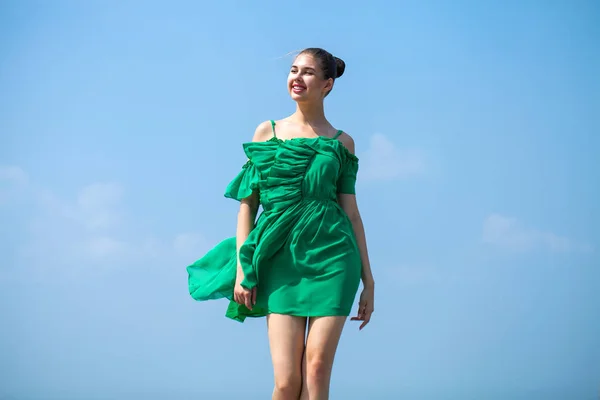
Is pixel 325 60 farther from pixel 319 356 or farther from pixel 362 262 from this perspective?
pixel 319 356

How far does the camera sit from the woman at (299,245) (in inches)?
138

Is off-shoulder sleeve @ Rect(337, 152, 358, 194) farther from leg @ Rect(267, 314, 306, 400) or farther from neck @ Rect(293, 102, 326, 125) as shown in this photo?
leg @ Rect(267, 314, 306, 400)

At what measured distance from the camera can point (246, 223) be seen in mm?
3738

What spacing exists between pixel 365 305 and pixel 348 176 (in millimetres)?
556

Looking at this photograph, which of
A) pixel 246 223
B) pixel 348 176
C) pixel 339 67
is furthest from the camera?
pixel 339 67

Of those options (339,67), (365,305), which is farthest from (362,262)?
(339,67)

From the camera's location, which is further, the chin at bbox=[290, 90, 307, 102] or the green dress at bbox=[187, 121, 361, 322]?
the chin at bbox=[290, 90, 307, 102]

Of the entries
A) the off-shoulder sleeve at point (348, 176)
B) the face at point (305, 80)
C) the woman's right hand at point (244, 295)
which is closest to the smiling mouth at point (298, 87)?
the face at point (305, 80)

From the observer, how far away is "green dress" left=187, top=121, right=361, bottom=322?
11.7 ft

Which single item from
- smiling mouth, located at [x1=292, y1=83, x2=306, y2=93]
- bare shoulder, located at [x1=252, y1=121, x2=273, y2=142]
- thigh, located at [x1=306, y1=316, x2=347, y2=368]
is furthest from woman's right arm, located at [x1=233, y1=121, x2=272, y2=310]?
thigh, located at [x1=306, y1=316, x2=347, y2=368]

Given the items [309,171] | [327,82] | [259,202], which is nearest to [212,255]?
[259,202]

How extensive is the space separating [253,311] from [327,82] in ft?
3.39

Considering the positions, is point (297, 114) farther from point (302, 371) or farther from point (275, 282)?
point (302, 371)

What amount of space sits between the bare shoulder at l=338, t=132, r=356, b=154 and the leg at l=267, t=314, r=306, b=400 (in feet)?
2.61
